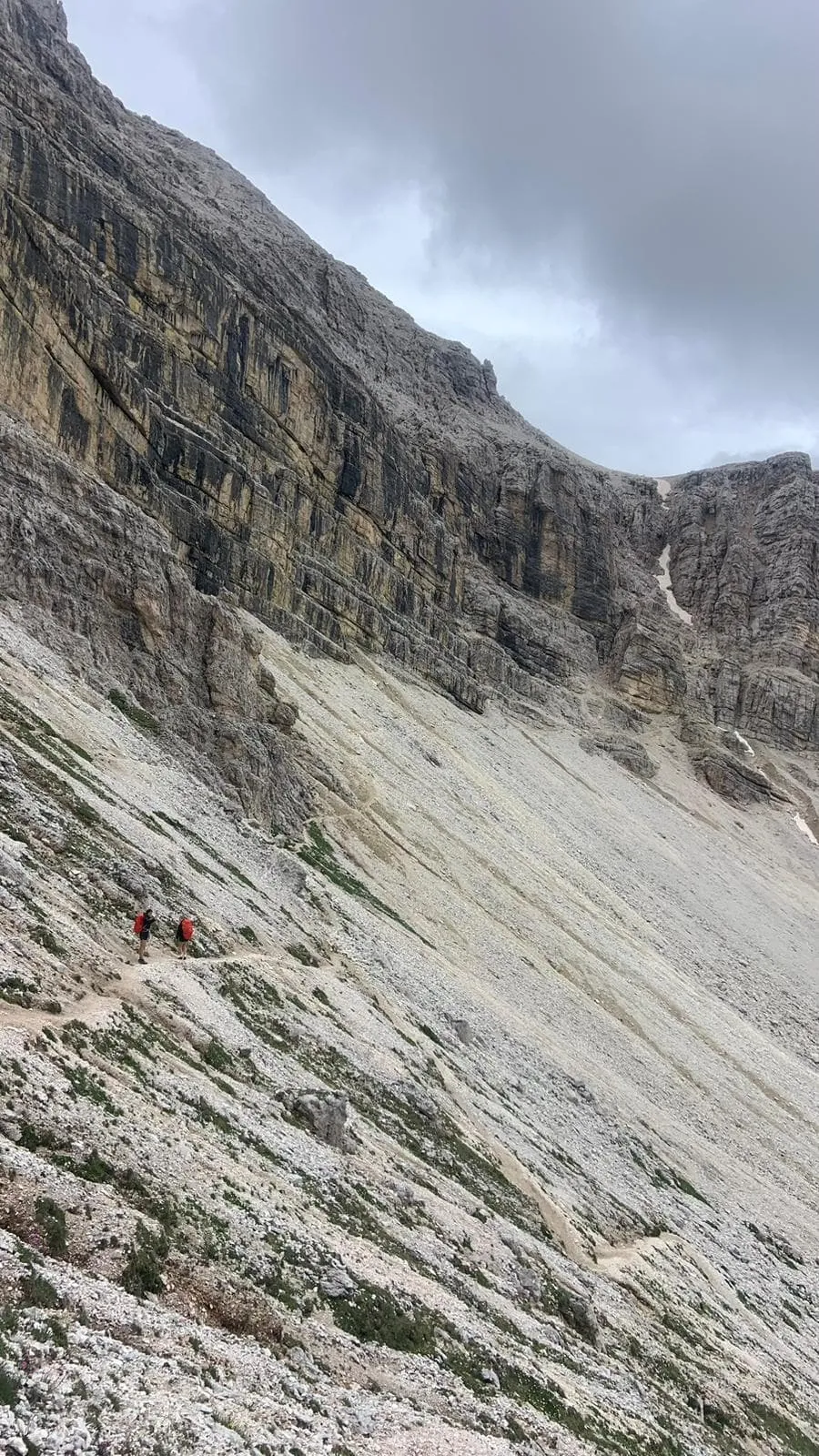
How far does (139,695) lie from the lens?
42.8 metres

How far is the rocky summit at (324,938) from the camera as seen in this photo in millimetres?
12180

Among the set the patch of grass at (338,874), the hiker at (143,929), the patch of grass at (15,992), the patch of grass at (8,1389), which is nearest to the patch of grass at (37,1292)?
the patch of grass at (8,1389)

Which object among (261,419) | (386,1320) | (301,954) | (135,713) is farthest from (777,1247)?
(261,419)

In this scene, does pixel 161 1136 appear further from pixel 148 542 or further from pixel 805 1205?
pixel 148 542

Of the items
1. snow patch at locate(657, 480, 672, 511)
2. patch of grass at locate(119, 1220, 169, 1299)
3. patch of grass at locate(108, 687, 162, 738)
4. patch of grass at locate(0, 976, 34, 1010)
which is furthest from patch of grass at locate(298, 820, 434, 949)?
snow patch at locate(657, 480, 672, 511)

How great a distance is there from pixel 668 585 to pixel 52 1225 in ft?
534

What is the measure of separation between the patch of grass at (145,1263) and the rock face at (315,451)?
178ft

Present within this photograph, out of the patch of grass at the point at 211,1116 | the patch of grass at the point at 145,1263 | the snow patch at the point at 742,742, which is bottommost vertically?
the patch of grass at the point at 211,1116

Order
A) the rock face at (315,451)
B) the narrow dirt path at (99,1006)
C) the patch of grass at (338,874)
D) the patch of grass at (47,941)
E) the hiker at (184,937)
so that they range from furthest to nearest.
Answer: the rock face at (315,451), the patch of grass at (338,874), the hiker at (184,937), the patch of grass at (47,941), the narrow dirt path at (99,1006)

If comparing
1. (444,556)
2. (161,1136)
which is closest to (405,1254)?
(161,1136)

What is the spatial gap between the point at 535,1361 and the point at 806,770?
122787 millimetres

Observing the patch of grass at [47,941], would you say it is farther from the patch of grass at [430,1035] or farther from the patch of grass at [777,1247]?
the patch of grass at [777,1247]

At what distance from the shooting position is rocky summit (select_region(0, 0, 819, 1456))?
12.2 metres

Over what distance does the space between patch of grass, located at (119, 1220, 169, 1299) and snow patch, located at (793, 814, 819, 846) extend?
110 metres
